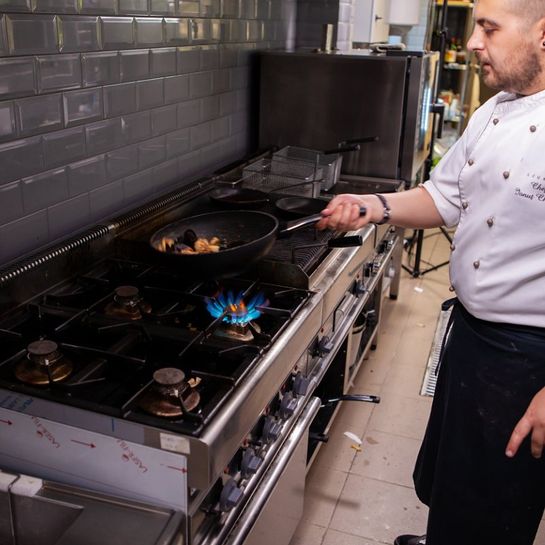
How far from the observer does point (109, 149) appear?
198cm

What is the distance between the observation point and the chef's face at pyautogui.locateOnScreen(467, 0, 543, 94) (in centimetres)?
136

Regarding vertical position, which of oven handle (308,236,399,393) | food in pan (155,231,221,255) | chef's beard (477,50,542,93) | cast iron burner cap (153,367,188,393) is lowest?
oven handle (308,236,399,393)

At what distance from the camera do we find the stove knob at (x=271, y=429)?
1546mm

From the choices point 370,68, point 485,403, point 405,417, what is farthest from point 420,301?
point 485,403

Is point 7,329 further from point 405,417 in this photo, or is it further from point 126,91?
point 405,417

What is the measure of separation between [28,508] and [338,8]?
2789mm

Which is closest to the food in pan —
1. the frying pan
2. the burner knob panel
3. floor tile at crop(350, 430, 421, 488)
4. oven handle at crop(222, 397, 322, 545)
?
the frying pan

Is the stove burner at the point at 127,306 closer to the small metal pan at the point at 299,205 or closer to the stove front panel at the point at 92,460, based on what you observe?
the stove front panel at the point at 92,460

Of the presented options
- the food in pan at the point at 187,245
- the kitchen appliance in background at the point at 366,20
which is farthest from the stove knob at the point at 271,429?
the kitchen appliance in background at the point at 366,20

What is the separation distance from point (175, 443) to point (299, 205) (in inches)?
49.6

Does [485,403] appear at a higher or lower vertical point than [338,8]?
lower

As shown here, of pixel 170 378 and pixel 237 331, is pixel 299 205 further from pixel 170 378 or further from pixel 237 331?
pixel 170 378

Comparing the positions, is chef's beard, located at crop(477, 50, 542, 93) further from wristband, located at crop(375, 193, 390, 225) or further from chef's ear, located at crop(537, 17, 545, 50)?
wristband, located at crop(375, 193, 390, 225)

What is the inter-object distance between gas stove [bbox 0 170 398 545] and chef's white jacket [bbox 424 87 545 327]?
0.40 m
